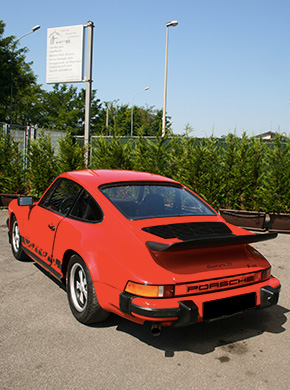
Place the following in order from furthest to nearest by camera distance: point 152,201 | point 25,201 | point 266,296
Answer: point 25,201 → point 152,201 → point 266,296

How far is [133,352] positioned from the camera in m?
3.17

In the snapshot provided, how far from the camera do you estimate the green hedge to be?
9836 millimetres

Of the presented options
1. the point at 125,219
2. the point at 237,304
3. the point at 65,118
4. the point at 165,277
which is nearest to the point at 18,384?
the point at 165,277

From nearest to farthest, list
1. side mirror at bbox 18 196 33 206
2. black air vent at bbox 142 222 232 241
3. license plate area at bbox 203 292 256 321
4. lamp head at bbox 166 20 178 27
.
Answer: license plate area at bbox 203 292 256 321, black air vent at bbox 142 222 232 241, side mirror at bbox 18 196 33 206, lamp head at bbox 166 20 178 27

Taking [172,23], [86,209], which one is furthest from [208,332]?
[172,23]

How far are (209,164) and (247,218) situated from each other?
187 cm

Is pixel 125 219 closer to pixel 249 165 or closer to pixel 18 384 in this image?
pixel 18 384

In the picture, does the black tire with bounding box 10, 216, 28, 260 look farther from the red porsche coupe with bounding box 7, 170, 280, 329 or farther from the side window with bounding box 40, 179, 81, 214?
the red porsche coupe with bounding box 7, 170, 280, 329

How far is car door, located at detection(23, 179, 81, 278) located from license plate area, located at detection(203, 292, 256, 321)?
5.86 ft

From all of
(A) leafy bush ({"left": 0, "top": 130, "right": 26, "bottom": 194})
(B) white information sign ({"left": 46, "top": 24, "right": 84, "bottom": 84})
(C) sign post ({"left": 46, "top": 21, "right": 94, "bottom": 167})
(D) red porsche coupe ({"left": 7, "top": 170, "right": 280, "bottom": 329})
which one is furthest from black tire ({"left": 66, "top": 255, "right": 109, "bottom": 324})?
(B) white information sign ({"left": 46, "top": 24, "right": 84, "bottom": 84})

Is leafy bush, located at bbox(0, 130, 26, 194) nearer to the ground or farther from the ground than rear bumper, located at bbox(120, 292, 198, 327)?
farther from the ground

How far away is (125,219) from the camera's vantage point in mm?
3492

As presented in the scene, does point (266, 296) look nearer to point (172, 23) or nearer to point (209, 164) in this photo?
point (209, 164)

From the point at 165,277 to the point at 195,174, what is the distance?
25.4 feet
